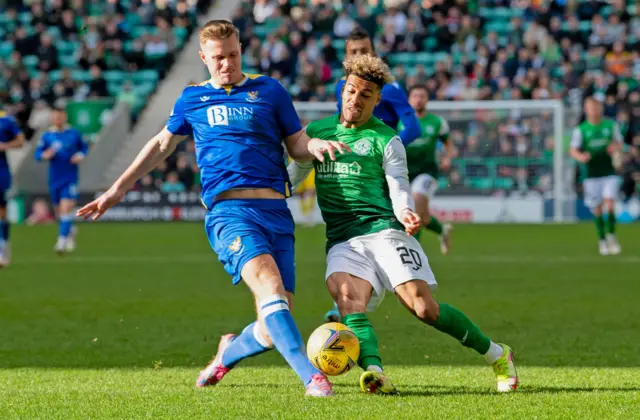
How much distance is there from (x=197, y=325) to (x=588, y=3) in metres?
24.9

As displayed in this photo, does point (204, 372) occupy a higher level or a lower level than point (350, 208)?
lower

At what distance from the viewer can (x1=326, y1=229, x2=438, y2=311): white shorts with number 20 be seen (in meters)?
6.60

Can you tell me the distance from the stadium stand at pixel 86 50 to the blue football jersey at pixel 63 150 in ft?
39.0

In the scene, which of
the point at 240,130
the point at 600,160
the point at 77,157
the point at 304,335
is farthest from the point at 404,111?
the point at 77,157

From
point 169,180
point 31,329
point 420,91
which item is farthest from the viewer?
point 169,180

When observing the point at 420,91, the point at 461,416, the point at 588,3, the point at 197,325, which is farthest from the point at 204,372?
the point at 588,3

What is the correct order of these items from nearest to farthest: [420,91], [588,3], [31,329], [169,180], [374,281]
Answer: [374,281]
[31,329]
[420,91]
[169,180]
[588,3]

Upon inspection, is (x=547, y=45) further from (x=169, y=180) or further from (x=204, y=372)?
(x=204, y=372)

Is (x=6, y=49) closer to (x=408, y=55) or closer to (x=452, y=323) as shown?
(x=408, y=55)

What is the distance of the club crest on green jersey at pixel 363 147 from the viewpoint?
6848mm

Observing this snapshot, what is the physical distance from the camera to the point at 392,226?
6.81 metres

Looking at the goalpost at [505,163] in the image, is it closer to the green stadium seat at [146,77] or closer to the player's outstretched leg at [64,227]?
the green stadium seat at [146,77]

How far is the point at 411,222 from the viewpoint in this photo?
247 inches

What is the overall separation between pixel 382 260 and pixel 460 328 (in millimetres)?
570
